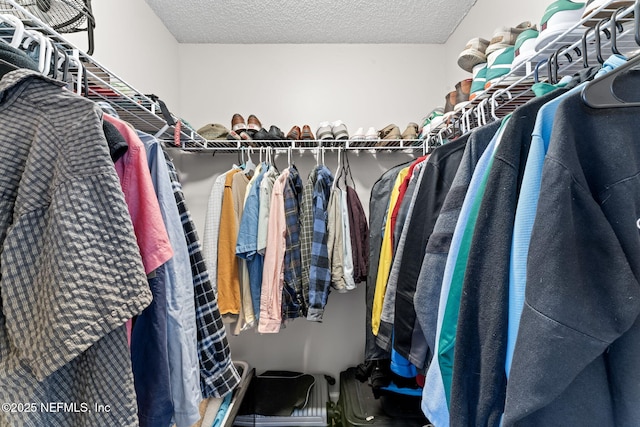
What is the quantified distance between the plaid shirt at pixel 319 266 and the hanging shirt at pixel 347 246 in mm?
97

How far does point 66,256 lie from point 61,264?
1 centimetres

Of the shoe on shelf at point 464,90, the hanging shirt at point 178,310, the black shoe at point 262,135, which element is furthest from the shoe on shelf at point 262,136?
the hanging shirt at point 178,310

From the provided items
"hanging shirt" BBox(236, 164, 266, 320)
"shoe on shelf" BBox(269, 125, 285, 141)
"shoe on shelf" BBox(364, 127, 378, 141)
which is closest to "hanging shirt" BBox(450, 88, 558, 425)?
"hanging shirt" BBox(236, 164, 266, 320)

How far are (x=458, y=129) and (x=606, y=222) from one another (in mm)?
969

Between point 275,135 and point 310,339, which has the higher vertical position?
point 275,135

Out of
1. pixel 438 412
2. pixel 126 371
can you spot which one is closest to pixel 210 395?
pixel 126 371

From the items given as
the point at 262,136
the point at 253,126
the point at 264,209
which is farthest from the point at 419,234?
the point at 253,126

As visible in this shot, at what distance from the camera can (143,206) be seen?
58 cm

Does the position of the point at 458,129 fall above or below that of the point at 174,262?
above

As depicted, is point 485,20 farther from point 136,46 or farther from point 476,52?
point 136,46

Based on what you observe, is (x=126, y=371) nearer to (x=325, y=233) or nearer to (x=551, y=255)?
(x=551, y=255)

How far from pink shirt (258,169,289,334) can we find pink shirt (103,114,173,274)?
0.83 metres

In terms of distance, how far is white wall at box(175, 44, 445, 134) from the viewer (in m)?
2.00

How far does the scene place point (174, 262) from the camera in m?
0.61
